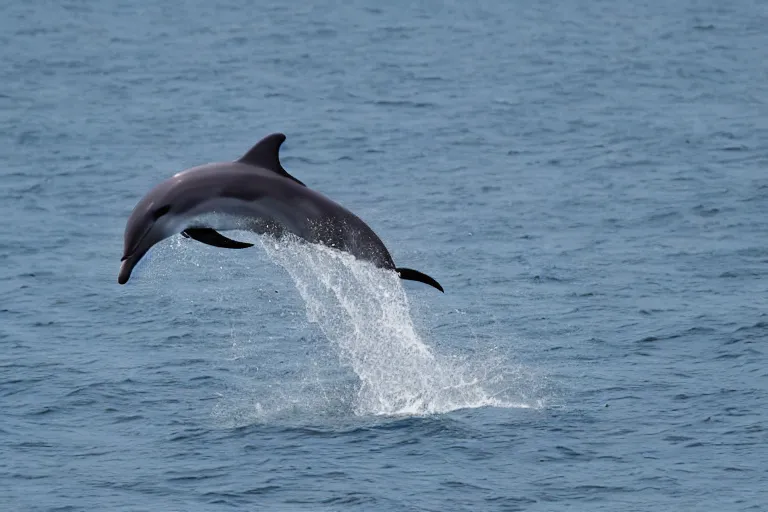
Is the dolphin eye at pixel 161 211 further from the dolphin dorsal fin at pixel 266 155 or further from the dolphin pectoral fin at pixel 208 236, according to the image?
the dolphin dorsal fin at pixel 266 155

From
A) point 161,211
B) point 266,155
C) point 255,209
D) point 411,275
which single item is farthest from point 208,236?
point 411,275

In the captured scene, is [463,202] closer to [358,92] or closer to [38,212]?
[38,212]

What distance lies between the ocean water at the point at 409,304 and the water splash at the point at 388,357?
69 mm

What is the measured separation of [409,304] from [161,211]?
40.1 ft

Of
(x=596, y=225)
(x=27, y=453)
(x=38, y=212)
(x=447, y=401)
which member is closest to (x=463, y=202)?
(x=596, y=225)

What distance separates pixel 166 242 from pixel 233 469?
1839cm

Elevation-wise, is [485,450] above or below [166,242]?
above

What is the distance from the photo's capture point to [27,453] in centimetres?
2475

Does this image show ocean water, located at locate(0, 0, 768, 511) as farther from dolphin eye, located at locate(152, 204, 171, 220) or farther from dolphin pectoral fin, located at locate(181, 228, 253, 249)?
dolphin pectoral fin, located at locate(181, 228, 253, 249)

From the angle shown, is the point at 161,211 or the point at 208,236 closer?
the point at 161,211

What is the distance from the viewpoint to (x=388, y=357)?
28.3m

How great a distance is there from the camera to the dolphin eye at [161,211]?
68.1 ft

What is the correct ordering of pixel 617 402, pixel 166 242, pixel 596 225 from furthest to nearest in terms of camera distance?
1. pixel 166 242
2. pixel 596 225
3. pixel 617 402

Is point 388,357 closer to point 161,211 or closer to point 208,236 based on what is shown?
point 208,236
